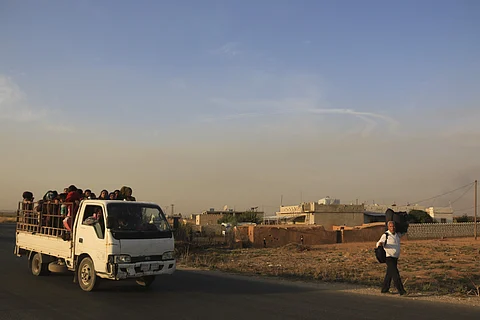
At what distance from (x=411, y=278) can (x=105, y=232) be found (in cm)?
1200

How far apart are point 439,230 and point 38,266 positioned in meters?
47.9

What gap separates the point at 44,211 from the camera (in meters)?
13.8

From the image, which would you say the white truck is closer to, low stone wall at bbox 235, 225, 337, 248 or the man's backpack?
the man's backpack

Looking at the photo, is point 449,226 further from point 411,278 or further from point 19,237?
point 19,237

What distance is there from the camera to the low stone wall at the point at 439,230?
5016 cm

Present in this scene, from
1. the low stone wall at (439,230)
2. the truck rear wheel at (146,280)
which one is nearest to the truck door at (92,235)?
the truck rear wheel at (146,280)

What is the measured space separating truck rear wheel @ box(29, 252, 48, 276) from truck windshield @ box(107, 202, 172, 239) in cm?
404

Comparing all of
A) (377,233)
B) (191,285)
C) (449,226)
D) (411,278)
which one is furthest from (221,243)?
(449,226)

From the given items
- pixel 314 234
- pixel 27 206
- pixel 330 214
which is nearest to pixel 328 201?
pixel 330 214

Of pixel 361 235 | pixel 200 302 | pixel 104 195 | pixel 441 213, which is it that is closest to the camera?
pixel 200 302

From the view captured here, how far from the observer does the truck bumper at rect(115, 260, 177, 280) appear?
35.1 feet

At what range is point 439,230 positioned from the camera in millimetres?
52031

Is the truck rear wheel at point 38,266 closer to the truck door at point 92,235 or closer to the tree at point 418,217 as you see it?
the truck door at point 92,235

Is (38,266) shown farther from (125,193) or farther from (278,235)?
(278,235)
